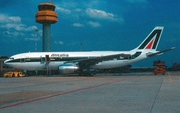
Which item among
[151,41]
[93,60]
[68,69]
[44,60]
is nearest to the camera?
[68,69]

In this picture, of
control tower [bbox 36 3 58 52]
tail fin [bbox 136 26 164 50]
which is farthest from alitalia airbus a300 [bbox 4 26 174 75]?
control tower [bbox 36 3 58 52]

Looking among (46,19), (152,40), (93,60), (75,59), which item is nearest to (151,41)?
(152,40)

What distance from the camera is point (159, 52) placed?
39000mm

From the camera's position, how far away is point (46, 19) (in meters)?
79.7

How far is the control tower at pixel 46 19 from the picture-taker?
80.2 meters

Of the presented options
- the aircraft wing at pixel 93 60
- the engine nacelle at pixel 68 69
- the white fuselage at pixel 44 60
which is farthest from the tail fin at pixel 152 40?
the engine nacelle at pixel 68 69

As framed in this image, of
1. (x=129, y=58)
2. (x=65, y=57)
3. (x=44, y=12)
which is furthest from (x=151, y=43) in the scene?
(x=44, y=12)

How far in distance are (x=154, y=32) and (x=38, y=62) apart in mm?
18239

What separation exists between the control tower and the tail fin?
43.9 m

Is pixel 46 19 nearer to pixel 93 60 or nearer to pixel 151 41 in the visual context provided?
pixel 151 41

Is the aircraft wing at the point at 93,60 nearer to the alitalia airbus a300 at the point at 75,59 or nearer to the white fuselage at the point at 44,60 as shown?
the alitalia airbus a300 at the point at 75,59

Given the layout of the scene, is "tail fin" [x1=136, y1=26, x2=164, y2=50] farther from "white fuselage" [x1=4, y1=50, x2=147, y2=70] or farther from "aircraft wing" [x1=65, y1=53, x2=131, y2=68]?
"aircraft wing" [x1=65, y1=53, x2=131, y2=68]

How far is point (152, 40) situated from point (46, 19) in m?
45.4

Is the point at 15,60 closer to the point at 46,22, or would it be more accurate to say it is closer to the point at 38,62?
the point at 38,62
